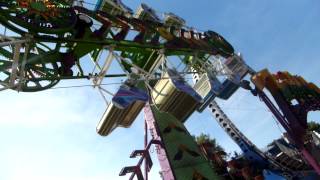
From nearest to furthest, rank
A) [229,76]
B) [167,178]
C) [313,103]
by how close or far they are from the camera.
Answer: [167,178], [229,76], [313,103]

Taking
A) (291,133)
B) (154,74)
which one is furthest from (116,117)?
(291,133)

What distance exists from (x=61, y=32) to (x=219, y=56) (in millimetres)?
8032

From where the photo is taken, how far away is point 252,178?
800 inches

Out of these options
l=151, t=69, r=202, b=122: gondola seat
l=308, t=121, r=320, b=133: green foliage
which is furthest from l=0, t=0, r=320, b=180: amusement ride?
l=308, t=121, r=320, b=133: green foliage

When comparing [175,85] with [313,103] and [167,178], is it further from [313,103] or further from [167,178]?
[313,103]

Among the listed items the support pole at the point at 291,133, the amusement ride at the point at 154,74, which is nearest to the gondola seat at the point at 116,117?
the amusement ride at the point at 154,74

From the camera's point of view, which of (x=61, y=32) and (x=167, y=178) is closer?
(x=61, y=32)

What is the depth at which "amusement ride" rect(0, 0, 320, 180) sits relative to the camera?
1231cm

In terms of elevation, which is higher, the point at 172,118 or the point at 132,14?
the point at 132,14

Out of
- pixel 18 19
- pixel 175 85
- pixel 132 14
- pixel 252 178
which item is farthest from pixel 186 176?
pixel 18 19

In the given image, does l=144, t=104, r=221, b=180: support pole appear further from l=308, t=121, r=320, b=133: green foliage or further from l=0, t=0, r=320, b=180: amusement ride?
l=308, t=121, r=320, b=133: green foliage

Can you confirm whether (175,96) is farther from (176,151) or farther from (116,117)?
(116,117)

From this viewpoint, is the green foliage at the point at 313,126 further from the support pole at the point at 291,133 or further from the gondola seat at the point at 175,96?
the gondola seat at the point at 175,96

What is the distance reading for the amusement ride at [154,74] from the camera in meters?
12.3
